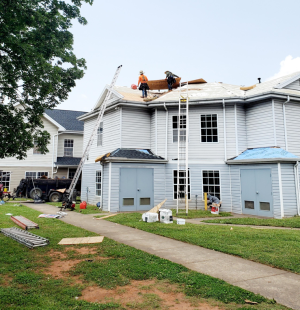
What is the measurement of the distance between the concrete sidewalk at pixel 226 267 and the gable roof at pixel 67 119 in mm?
21437

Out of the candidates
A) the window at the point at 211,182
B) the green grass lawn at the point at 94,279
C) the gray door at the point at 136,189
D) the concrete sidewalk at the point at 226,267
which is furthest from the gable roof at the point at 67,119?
the green grass lawn at the point at 94,279

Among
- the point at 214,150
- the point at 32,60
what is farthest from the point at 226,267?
the point at 214,150

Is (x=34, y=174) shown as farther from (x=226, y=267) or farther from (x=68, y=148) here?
(x=226, y=267)

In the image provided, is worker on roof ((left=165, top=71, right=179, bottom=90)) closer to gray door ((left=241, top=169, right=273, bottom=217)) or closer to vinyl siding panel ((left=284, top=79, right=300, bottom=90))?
vinyl siding panel ((left=284, top=79, right=300, bottom=90))

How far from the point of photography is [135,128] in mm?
16312

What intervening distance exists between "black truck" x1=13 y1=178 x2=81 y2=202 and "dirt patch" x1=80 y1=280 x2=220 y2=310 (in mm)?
16592

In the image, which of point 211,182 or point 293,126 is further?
point 211,182

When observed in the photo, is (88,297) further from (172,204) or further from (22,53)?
(172,204)

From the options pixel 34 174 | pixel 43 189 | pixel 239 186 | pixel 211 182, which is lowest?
pixel 43 189

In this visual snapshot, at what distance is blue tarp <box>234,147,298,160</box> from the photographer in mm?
13023

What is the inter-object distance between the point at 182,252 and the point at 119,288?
257cm

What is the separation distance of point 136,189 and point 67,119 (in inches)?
724

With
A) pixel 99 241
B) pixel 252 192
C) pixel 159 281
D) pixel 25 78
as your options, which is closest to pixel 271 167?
pixel 252 192

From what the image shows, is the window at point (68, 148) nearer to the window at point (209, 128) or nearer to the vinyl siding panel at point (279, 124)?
the window at point (209, 128)
